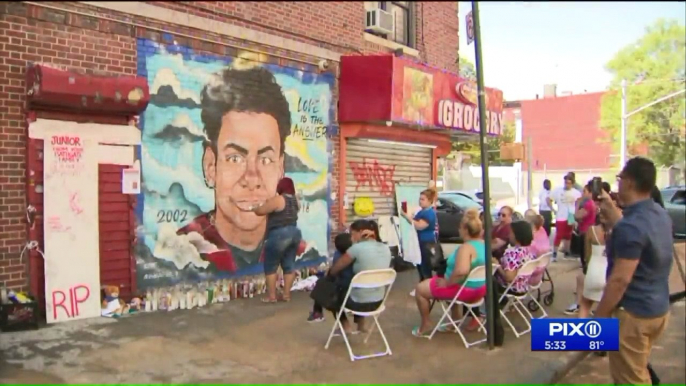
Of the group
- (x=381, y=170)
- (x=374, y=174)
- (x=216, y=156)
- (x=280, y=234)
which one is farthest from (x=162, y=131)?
(x=381, y=170)

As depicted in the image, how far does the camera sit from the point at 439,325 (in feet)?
21.5

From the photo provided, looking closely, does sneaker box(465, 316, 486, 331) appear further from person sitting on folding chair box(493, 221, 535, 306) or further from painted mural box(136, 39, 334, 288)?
painted mural box(136, 39, 334, 288)

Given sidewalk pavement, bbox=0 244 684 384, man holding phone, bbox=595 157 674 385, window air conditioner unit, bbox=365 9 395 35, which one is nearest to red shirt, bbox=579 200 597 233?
sidewalk pavement, bbox=0 244 684 384

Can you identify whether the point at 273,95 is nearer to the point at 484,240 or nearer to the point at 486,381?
the point at 484,240

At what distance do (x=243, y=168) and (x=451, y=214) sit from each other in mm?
9086

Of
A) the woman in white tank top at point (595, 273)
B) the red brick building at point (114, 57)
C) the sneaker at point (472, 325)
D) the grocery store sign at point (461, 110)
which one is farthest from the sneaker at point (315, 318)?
the grocery store sign at point (461, 110)

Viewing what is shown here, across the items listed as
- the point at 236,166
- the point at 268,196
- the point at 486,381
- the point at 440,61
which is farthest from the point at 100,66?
the point at 440,61

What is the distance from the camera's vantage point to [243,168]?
28.3ft

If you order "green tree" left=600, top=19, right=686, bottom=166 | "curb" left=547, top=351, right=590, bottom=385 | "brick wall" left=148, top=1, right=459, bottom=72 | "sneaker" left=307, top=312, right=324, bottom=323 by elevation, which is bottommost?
"curb" left=547, top=351, right=590, bottom=385

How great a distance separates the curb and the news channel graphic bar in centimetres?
92

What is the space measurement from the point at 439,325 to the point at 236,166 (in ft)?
11.7

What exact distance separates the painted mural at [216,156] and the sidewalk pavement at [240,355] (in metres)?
1.02

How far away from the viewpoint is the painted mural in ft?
25.0

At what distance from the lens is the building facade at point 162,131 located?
6535 mm
